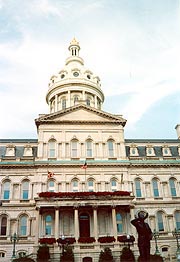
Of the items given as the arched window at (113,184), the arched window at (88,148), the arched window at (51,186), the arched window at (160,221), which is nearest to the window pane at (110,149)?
the arched window at (88,148)

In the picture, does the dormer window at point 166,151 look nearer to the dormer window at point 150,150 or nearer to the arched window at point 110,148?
the dormer window at point 150,150

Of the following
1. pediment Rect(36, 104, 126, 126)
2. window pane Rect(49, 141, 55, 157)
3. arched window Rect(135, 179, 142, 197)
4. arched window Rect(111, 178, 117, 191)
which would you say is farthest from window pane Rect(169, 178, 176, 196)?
window pane Rect(49, 141, 55, 157)

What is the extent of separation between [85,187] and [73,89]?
78.3 feet

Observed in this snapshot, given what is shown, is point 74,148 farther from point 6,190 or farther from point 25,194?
point 6,190

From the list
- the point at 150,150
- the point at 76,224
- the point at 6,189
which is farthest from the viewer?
the point at 150,150

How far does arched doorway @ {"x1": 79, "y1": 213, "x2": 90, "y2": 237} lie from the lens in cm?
3619

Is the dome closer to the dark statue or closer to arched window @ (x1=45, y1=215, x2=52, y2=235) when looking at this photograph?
arched window @ (x1=45, y1=215, x2=52, y2=235)

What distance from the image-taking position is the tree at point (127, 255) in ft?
104

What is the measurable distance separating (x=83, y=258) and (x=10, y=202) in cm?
1145

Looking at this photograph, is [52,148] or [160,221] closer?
[160,221]

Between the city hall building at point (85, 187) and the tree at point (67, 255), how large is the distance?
668 mm

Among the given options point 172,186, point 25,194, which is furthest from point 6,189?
point 172,186

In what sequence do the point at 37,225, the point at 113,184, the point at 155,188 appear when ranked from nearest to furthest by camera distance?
the point at 37,225, the point at 113,184, the point at 155,188

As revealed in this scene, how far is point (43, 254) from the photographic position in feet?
104
